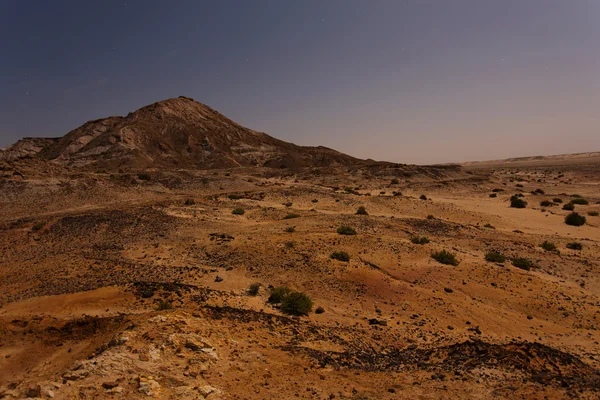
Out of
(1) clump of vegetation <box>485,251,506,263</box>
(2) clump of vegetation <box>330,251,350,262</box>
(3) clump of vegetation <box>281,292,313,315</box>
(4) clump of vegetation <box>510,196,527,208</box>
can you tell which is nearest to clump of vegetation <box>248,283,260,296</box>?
(3) clump of vegetation <box>281,292,313,315</box>

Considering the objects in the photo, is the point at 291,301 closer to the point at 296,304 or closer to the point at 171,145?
the point at 296,304

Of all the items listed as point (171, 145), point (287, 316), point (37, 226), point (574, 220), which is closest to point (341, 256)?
point (287, 316)

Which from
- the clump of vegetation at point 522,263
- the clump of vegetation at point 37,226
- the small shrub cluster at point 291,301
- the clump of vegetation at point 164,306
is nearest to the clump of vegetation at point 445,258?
the clump of vegetation at point 522,263

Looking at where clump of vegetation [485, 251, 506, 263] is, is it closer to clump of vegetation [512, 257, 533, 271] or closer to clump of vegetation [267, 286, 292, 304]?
clump of vegetation [512, 257, 533, 271]

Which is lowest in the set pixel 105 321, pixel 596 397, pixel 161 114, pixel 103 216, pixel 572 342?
pixel 572 342

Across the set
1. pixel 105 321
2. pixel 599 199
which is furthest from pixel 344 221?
pixel 599 199

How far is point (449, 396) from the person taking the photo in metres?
5.96

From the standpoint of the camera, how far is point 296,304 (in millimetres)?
9883

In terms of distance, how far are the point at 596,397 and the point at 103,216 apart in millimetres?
23116

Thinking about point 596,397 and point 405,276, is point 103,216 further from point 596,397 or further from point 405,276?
point 596,397

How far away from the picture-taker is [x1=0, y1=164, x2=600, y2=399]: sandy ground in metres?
6.17

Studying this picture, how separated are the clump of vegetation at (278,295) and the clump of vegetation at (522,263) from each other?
10.4 meters

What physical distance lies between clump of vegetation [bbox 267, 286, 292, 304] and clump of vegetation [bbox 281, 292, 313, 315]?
28 centimetres

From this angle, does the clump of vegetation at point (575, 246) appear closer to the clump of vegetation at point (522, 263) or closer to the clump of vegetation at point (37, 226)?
the clump of vegetation at point (522, 263)
